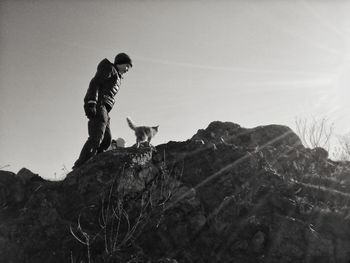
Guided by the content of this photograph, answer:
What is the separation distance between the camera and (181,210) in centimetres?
529

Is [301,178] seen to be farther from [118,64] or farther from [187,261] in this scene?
[118,64]

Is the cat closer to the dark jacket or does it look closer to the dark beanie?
the dark jacket

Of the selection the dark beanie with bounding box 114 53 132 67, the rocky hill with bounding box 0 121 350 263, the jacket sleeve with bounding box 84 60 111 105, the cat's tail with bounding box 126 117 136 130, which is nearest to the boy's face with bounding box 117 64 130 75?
the dark beanie with bounding box 114 53 132 67

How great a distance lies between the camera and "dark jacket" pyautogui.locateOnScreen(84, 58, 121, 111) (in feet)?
21.8

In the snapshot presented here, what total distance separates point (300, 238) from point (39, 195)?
14.0 feet

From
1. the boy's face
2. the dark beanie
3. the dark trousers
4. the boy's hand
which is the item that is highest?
the dark beanie

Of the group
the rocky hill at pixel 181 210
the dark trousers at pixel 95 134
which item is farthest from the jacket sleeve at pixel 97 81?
the rocky hill at pixel 181 210

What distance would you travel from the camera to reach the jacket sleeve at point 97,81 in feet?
21.5

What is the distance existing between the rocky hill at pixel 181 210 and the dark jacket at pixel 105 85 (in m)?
1.35

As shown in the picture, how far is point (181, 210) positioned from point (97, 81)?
10.8 feet

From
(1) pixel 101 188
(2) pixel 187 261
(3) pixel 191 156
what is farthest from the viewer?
(3) pixel 191 156

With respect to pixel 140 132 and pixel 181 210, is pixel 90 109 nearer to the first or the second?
pixel 181 210

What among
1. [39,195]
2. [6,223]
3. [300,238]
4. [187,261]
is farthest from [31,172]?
[300,238]

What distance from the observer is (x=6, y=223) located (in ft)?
16.0
